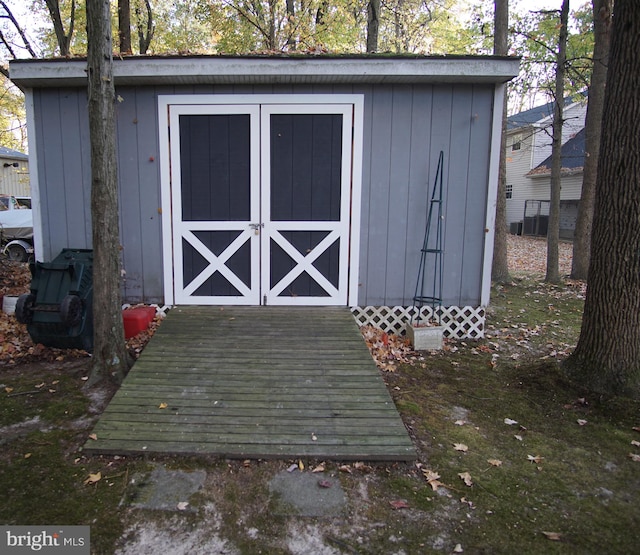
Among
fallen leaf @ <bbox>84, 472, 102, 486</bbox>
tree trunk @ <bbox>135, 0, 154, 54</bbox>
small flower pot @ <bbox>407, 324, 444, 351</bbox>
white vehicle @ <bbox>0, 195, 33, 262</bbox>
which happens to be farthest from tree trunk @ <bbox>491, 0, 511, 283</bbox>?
tree trunk @ <bbox>135, 0, 154, 54</bbox>

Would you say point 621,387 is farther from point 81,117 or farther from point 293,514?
point 81,117

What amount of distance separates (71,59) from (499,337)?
600 cm

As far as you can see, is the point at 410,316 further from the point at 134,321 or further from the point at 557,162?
the point at 557,162

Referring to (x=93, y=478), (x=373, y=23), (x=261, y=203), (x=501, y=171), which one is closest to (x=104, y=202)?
(x=261, y=203)

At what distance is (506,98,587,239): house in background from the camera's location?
63.2 feet

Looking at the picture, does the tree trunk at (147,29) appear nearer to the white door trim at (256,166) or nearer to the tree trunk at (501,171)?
the tree trunk at (501,171)

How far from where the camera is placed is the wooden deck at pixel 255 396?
9.93 feet

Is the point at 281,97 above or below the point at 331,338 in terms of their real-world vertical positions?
above

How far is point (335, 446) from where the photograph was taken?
3.03 m

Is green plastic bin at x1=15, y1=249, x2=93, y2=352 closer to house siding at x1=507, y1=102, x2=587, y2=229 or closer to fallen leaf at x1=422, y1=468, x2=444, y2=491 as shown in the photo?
fallen leaf at x1=422, y1=468, x2=444, y2=491

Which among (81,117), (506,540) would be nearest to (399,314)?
(506,540)

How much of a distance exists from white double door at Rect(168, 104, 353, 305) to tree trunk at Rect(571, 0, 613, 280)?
18.2 feet

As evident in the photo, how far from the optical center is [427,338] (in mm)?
5230

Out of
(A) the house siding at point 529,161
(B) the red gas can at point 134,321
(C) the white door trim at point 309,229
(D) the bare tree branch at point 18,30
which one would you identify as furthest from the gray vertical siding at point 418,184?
(A) the house siding at point 529,161
